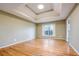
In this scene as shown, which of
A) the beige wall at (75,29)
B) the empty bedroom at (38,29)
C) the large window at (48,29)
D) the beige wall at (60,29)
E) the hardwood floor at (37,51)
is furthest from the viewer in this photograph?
the large window at (48,29)

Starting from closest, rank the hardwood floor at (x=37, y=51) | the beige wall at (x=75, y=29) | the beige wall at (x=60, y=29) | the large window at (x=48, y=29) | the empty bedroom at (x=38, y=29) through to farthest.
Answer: the hardwood floor at (x=37, y=51), the beige wall at (x=75, y=29), the empty bedroom at (x=38, y=29), the beige wall at (x=60, y=29), the large window at (x=48, y=29)

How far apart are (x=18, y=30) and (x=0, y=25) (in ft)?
6.21

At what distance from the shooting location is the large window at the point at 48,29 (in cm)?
1005

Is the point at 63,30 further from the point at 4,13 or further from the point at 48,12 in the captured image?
the point at 4,13

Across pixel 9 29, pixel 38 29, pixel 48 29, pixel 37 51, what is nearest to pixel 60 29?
pixel 48 29

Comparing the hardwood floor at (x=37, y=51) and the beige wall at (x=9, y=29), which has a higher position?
the beige wall at (x=9, y=29)

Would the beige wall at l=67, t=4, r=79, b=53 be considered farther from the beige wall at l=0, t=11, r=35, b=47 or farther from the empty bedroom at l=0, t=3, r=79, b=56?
the beige wall at l=0, t=11, r=35, b=47

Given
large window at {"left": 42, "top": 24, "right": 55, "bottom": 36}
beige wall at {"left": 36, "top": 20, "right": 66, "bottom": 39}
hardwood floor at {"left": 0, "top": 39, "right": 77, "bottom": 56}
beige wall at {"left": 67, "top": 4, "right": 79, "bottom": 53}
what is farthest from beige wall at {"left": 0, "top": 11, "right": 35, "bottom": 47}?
beige wall at {"left": 36, "top": 20, "right": 66, "bottom": 39}

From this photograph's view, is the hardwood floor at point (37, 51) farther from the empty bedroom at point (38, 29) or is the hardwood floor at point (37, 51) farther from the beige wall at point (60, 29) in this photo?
the beige wall at point (60, 29)

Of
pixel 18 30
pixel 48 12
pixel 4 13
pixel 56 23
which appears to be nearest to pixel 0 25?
pixel 4 13

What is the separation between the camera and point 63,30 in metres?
9.42

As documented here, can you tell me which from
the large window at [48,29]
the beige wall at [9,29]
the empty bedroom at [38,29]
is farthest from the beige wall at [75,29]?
the large window at [48,29]

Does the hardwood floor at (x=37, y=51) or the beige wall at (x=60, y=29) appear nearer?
the hardwood floor at (x=37, y=51)

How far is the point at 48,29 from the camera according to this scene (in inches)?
404
